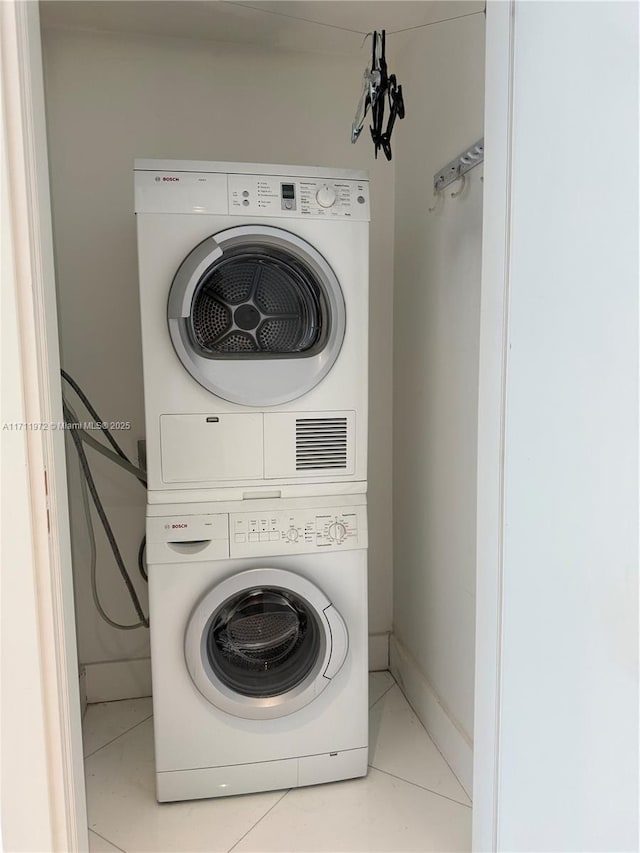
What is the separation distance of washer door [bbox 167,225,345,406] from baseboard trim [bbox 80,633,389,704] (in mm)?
1186

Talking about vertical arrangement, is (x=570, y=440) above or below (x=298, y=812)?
above

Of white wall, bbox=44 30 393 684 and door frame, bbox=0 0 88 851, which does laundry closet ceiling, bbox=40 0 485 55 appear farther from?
door frame, bbox=0 0 88 851

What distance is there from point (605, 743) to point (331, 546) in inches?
38.4

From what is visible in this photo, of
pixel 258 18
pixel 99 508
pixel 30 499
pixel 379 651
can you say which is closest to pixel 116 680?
pixel 99 508

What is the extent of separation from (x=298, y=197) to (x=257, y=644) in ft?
4.07

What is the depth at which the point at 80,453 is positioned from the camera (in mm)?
1833

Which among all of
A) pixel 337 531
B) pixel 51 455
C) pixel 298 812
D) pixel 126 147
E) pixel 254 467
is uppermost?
pixel 126 147

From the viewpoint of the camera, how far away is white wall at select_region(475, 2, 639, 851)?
0.68 meters

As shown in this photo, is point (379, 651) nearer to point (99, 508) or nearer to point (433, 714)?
point (433, 714)

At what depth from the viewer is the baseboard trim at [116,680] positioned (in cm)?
213

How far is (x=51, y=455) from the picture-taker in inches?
37.9

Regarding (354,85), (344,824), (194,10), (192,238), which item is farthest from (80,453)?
(354,85)

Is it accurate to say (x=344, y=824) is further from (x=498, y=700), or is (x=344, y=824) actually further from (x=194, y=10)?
(x=194, y=10)

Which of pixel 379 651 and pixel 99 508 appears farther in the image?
pixel 379 651
